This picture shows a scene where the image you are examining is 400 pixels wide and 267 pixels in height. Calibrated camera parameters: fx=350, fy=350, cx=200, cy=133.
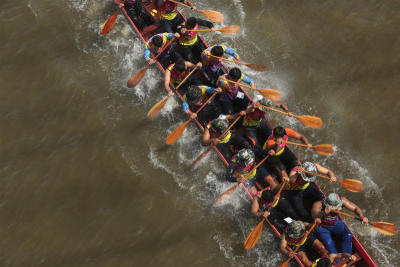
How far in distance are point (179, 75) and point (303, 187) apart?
4.11m

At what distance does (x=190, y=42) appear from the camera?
9414 mm

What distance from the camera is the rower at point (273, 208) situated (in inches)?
293

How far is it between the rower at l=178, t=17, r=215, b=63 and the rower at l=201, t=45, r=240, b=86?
1.92 feet

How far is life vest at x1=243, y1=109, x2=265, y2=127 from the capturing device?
8161 millimetres

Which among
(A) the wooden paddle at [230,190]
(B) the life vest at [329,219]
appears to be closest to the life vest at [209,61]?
(A) the wooden paddle at [230,190]

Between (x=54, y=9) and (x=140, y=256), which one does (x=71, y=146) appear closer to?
(x=140, y=256)

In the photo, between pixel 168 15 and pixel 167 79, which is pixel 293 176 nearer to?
pixel 167 79

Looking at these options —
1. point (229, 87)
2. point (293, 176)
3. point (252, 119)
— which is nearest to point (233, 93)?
point (229, 87)

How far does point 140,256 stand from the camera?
8328 mm

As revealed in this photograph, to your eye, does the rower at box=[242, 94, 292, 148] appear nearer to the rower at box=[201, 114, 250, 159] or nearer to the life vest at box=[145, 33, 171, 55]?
the rower at box=[201, 114, 250, 159]

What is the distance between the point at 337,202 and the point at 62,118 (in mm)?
7464

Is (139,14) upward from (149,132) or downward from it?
upward

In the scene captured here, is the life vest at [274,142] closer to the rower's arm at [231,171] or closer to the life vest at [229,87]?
the rower's arm at [231,171]

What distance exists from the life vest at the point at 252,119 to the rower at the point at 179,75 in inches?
70.4
